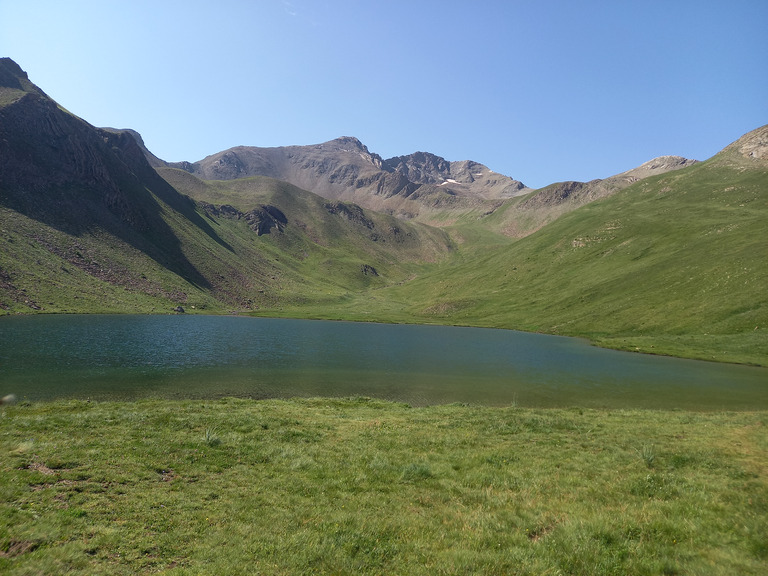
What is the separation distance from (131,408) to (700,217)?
216801mm

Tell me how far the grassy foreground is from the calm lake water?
1833 centimetres

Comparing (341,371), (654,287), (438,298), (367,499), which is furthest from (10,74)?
(654,287)

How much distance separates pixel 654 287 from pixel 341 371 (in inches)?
4527

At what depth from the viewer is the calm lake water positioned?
1650 inches

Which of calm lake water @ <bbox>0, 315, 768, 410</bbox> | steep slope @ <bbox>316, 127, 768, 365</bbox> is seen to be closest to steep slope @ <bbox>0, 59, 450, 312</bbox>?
calm lake water @ <bbox>0, 315, 768, 410</bbox>

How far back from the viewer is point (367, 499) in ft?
48.6

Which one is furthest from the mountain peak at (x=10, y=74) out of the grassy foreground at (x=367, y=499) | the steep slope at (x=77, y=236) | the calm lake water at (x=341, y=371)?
the grassy foreground at (x=367, y=499)

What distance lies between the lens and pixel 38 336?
65.9 meters

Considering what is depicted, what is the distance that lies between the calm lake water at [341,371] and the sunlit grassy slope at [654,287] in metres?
27.5

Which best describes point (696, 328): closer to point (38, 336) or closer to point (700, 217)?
point (700, 217)

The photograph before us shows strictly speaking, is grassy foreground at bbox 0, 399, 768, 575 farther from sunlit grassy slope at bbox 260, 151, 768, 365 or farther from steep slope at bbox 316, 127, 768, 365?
sunlit grassy slope at bbox 260, 151, 768, 365

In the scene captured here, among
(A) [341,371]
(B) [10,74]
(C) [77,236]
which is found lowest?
(A) [341,371]

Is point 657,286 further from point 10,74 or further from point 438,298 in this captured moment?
point 10,74

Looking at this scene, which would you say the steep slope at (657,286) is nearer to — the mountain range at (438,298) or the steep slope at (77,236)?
the mountain range at (438,298)
